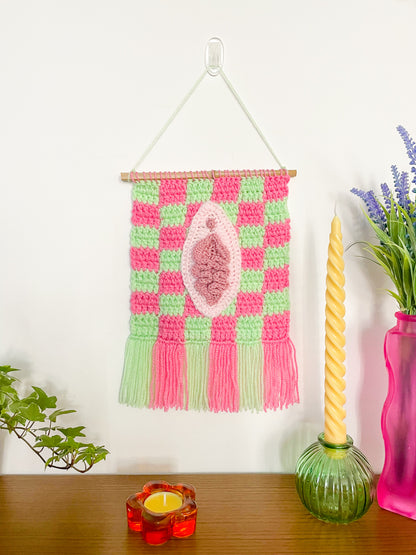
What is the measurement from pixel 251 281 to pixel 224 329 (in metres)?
0.11

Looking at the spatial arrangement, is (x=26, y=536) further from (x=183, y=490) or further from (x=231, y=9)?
(x=231, y=9)

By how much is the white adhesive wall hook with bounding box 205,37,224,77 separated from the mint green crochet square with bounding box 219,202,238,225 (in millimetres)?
243

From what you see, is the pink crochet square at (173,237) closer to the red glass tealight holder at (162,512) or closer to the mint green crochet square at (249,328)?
the mint green crochet square at (249,328)

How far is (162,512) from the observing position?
0.75 metres

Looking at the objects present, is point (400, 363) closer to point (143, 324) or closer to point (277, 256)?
point (277, 256)

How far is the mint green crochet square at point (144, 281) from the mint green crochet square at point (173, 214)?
0.10 meters

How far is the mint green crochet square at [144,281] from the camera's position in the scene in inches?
36.8

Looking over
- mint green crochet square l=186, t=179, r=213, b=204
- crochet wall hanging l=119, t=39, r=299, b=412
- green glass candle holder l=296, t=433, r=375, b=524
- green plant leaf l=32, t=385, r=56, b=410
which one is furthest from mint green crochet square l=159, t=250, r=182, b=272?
green glass candle holder l=296, t=433, r=375, b=524

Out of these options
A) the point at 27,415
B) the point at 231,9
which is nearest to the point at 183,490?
the point at 27,415

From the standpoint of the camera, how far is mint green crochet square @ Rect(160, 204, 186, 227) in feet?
3.05

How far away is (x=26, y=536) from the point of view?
29.9 inches

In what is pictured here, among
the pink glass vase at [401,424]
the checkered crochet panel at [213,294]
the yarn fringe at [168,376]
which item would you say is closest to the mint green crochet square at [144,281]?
the checkered crochet panel at [213,294]

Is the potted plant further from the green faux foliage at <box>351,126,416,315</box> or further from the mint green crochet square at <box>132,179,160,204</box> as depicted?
the mint green crochet square at <box>132,179,160,204</box>

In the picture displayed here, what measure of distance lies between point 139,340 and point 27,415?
→ 0.82 feet
